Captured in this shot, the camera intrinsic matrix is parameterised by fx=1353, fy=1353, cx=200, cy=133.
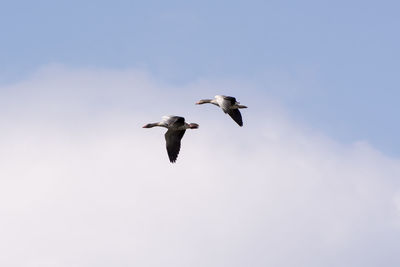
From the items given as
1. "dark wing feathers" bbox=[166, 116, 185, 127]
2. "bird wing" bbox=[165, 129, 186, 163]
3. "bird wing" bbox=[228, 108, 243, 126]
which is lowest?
"bird wing" bbox=[165, 129, 186, 163]

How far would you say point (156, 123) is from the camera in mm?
90250

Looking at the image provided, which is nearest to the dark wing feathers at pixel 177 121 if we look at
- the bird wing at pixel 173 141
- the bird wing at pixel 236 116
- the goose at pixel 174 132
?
the goose at pixel 174 132

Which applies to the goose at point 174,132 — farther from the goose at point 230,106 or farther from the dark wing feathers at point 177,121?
the goose at point 230,106

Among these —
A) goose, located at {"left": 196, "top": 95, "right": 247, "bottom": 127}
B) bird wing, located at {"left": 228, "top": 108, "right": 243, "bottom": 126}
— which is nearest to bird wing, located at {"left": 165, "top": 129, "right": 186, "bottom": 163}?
bird wing, located at {"left": 228, "top": 108, "right": 243, "bottom": 126}

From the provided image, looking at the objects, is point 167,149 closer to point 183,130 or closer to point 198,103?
point 183,130

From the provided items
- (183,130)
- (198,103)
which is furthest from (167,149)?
(198,103)

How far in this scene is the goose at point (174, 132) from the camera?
284ft

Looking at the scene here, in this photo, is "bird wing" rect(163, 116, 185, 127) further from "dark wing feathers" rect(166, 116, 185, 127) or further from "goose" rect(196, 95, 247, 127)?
"goose" rect(196, 95, 247, 127)

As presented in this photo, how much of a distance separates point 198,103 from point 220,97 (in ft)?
15.2

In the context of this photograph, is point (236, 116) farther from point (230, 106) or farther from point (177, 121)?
point (177, 121)

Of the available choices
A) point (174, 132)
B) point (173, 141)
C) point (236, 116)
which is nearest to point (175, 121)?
point (174, 132)

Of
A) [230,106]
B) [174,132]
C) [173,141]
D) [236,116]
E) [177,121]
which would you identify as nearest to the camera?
[177,121]

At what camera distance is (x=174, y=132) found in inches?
3423

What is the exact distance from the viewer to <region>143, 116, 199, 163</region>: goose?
284ft
